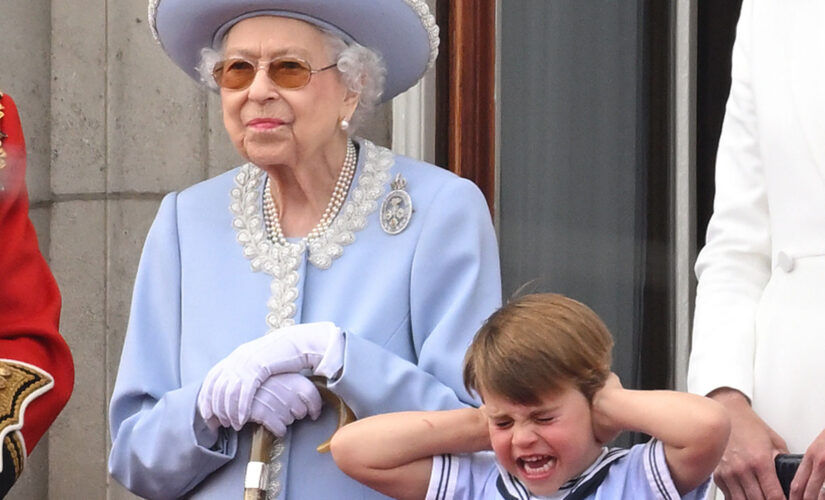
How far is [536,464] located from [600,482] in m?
0.12

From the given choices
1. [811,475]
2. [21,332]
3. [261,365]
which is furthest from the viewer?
[21,332]

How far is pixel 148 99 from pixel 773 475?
8.35 ft

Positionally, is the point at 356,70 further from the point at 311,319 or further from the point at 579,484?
the point at 579,484

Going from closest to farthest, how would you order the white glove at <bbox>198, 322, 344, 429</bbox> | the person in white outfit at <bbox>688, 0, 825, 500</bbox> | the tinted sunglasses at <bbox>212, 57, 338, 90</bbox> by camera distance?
the person in white outfit at <bbox>688, 0, 825, 500</bbox> → the white glove at <bbox>198, 322, 344, 429</bbox> → the tinted sunglasses at <bbox>212, 57, 338, 90</bbox>

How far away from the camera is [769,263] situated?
355 cm

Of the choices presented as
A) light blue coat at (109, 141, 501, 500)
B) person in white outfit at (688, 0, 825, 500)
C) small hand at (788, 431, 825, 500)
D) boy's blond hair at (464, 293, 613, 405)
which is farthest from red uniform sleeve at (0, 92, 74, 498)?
small hand at (788, 431, 825, 500)

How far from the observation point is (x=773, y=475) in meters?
3.20

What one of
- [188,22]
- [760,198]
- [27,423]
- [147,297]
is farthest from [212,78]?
[760,198]

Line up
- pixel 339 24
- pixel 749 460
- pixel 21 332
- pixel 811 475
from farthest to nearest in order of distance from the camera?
pixel 339 24 < pixel 21 332 < pixel 749 460 < pixel 811 475

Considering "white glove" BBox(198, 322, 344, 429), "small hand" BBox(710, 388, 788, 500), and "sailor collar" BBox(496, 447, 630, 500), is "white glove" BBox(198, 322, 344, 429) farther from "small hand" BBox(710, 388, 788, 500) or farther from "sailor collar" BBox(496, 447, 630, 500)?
"small hand" BBox(710, 388, 788, 500)

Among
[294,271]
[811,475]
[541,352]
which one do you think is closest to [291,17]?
[294,271]

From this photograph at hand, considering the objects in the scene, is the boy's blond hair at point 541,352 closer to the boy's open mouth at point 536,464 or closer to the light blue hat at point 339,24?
the boy's open mouth at point 536,464

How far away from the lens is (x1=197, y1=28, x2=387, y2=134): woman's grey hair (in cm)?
385

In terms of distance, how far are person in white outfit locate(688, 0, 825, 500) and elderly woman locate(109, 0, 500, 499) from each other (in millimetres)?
487
